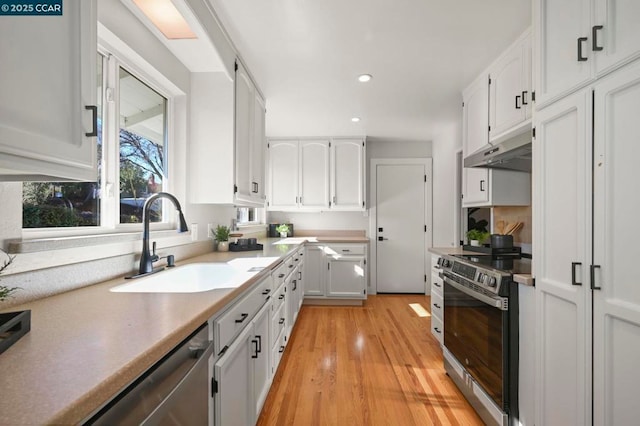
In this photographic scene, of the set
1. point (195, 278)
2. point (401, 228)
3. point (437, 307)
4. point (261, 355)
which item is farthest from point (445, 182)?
point (195, 278)

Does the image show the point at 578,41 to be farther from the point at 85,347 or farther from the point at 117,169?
the point at 117,169

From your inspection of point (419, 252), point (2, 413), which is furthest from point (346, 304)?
point (2, 413)

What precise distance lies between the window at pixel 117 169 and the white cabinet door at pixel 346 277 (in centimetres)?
248

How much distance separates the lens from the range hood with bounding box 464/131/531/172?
174cm

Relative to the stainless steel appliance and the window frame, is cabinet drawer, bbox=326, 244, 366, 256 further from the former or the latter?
the window frame

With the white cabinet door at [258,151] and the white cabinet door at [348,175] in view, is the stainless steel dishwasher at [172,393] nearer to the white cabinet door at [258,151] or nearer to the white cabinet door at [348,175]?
the white cabinet door at [258,151]

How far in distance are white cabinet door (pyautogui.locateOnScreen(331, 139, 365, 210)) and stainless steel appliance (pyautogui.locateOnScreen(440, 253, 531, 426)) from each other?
216 cm

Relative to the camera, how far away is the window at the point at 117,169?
1.19m

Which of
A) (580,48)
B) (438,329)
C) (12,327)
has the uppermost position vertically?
(580,48)

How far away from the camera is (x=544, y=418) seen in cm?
138

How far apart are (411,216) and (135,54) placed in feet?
13.1

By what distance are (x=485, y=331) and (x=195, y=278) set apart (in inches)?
68.3

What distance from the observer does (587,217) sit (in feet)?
3.77

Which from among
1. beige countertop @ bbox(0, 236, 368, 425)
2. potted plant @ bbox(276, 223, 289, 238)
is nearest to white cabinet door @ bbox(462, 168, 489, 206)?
beige countertop @ bbox(0, 236, 368, 425)
